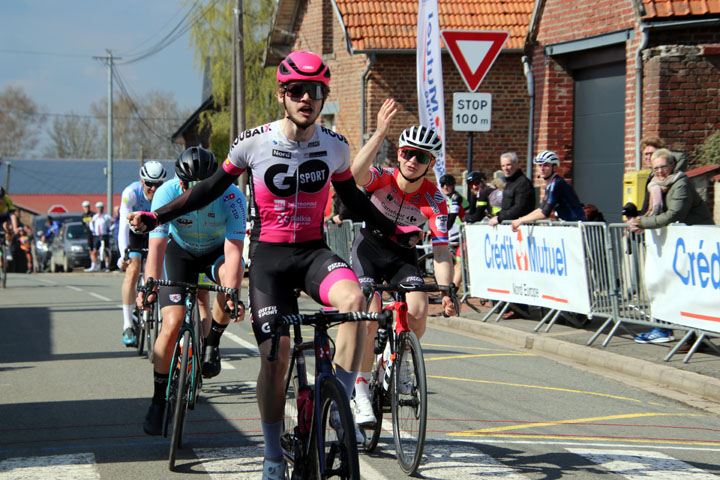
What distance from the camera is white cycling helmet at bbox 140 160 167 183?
31.3 feet

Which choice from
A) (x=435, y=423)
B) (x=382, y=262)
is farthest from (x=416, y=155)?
(x=435, y=423)

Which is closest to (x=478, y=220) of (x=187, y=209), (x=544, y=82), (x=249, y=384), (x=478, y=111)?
(x=478, y=111)

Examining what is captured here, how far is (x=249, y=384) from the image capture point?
28.7ft

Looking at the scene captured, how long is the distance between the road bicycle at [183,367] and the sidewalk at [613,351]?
183 inches

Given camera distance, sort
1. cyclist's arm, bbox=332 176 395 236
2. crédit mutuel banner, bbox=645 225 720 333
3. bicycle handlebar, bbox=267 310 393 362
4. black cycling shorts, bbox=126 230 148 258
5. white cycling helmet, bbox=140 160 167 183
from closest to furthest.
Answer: bicycle handlebar, bbox=267 310 393 362, cyclist's arm, bbox=332 176 395 236, crédit mutuel banner, bbox=645 225 720 333, white cycling helmet, bbox=140 160 167 183, black cycling shorts, bbox=126 230 148 258

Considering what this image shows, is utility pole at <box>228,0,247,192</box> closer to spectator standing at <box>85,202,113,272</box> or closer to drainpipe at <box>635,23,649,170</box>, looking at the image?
spectator standing at <box>85,202,113,272</box>

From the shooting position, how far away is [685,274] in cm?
957

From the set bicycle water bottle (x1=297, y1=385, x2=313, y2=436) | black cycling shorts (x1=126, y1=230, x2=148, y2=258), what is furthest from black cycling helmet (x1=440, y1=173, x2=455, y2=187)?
bicycle water bottle (x1=297, y1=385, x2=313, y2=436)

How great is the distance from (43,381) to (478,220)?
786cm

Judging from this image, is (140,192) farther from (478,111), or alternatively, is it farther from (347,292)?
(347,292)

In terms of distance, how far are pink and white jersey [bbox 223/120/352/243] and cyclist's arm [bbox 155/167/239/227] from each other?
3.0 inches

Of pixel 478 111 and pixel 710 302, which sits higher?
pixel 478 111

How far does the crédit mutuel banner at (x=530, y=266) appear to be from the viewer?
449 inches

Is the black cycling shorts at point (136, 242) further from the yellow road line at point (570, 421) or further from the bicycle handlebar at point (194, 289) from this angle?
the yellow road line at point (570, 421)
